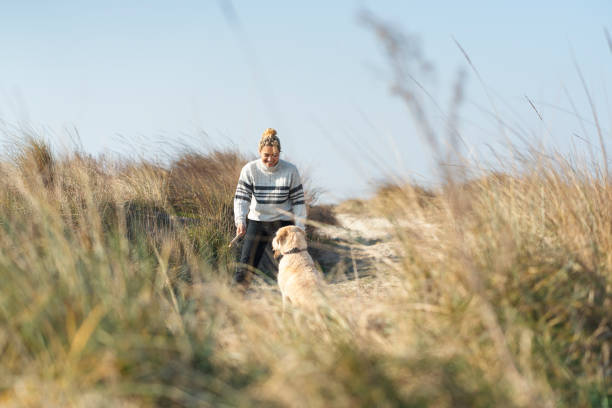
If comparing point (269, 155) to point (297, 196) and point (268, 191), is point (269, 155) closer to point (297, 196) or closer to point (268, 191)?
point (268, 191)

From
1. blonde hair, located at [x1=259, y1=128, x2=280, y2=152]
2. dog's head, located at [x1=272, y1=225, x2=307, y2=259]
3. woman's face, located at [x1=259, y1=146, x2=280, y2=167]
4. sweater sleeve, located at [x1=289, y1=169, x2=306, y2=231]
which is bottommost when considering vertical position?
dog's head, located at [x1=272, y1=225, x2=307, y2=259]

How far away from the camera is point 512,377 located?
1570mm

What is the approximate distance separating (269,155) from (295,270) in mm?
1607

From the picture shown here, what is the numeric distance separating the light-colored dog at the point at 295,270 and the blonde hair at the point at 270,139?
3.85 ft

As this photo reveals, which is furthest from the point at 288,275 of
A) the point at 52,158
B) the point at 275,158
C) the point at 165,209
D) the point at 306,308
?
the point at 52,158

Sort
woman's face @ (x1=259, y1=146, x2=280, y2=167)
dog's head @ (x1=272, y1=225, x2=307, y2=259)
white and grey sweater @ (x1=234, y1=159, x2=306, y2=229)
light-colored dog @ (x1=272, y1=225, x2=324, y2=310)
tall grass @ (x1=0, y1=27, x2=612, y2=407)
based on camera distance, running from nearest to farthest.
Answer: tall grass @ (x1=0, y1=27, x2=612, y2=407)
light-colored dog @ (x1=272, y1=225, x2=324, y2=310)
dog's head @ (x1=272, y1=225, x2=307, y2=259)
woman's face @ (x1=259, y1=146, x2=280, y2=167)
white and grey sweater @ (x1=234, y1=159, x2=306, y2=229)

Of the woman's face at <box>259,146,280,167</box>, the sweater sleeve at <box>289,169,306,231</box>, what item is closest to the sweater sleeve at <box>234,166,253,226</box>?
the woman's face at <box>259,146,280,167</box>

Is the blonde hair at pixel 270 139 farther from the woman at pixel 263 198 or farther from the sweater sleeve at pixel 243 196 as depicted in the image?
the sweater sleeve at pixel 243 196

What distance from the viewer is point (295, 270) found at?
3.59 metres

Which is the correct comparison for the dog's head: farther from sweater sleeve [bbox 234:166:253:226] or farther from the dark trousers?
sweater sleeve [bbox 234:166:253:226]

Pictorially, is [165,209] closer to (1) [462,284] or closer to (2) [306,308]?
(2) [306,308]

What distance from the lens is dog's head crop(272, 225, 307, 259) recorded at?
380 cm

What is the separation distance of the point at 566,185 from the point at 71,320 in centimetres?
285

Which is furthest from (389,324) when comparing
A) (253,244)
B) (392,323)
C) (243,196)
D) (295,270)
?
(243,196)
